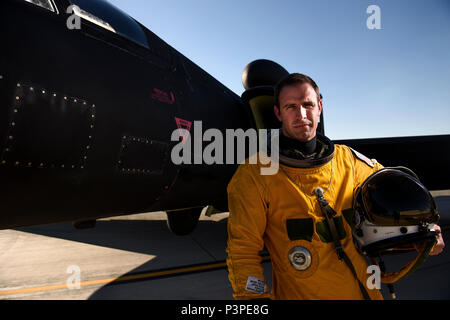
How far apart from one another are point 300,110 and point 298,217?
691mm

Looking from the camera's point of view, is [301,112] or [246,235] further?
[301,112]

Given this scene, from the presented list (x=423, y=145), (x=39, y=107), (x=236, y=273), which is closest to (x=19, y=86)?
(x=39, y=107)

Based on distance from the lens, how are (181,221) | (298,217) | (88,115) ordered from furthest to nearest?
1. (181,221)
2. (88,115)
3. (298,217)

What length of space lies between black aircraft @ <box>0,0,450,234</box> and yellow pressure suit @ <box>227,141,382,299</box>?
1.23m

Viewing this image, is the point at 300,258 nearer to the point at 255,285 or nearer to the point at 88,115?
the point at 255,285

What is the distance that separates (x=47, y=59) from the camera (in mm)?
1941

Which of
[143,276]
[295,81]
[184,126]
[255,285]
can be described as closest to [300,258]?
[255,285]

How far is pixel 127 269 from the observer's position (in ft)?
15.2

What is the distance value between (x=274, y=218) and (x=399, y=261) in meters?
4.66

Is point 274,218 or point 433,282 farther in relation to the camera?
point 433,282

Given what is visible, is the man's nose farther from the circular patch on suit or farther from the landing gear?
the landing gear

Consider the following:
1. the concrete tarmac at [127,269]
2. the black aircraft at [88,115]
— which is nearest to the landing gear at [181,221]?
the concrete tarmac at [127,269]

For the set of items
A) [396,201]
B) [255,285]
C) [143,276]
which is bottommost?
[143,276]

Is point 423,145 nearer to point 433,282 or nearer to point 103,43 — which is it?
point 433,282
